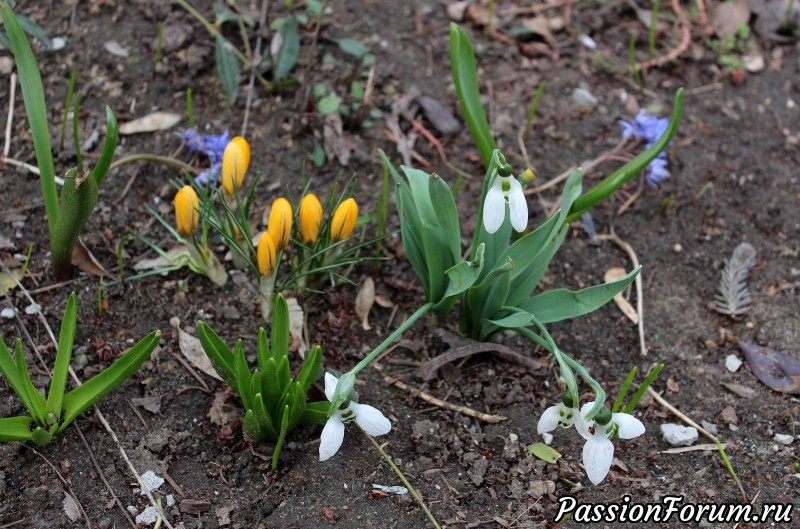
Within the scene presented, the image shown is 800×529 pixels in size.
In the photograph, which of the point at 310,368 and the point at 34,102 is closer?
the point at 310,368

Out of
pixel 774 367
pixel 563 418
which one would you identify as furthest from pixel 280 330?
pixel 774 367

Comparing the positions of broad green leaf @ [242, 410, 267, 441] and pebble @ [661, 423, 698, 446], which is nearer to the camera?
broad green leaf @ [242, 410, 267, 441]

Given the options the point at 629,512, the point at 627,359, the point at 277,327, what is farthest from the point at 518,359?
the point at 277,327

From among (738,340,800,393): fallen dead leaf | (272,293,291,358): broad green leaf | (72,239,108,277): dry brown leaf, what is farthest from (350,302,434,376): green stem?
(738,340,800,393): fallen dead leaf

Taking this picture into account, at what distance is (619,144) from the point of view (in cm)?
298

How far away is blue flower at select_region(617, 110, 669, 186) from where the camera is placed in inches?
115

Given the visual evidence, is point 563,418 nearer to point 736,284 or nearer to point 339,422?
point 339,422

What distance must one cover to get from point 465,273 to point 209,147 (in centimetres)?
110

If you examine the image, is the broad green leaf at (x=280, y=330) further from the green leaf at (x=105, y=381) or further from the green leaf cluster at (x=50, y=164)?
the green leaf cluster at (x=50, y=164)

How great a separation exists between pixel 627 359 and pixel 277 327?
1079 mm

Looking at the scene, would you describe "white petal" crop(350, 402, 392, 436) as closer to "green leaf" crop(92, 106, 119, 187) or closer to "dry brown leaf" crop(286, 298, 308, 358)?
"dry brown leaf" crop(286, 298, 308, 358)

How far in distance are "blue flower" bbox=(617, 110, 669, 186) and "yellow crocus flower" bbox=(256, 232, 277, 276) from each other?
138cm

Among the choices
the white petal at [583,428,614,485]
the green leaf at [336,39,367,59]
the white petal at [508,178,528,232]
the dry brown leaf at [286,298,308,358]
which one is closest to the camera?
the white petal at [583,428,614,485]

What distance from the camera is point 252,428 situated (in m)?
2.03
